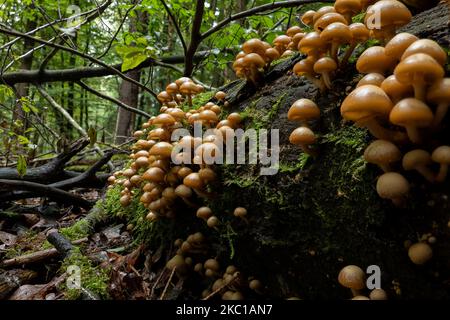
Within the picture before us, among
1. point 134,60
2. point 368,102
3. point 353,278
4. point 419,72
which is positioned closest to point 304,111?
point 368,102

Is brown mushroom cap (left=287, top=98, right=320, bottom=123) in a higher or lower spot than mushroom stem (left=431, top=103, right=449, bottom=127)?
higher

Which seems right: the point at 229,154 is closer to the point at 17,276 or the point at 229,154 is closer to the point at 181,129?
the point at 181,129

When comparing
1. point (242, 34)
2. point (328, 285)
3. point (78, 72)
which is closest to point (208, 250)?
point (328, 285)

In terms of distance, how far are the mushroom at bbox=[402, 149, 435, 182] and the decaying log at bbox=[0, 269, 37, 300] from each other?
2840mm

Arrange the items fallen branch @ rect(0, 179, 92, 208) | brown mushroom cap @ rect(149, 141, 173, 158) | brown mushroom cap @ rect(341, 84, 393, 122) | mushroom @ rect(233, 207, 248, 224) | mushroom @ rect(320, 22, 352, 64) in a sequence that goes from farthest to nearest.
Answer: fallen branch @ rect(0, 179, 92, 208), brown mushroom cap @ rect(149, 141, 173, 158), mushroom @ rect(233, 207, 248, 224), mushroom @ rect(320, 22, 352, 64), brown mushroom cap @ rect(341, 84, 393, 122)

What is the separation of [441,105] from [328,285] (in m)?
1.15

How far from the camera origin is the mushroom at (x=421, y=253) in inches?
59.9

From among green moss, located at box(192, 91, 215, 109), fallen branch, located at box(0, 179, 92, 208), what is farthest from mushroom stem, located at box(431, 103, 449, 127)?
fallen branch, located at box(0, 179, 92, 208)

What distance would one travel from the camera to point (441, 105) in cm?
148

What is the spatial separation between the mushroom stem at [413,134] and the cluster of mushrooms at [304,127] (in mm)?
540

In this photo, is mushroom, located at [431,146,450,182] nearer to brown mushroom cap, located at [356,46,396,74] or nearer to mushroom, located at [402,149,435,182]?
mushroom, located at [402,149,435,182]

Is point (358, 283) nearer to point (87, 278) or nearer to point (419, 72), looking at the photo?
point (419, 72)

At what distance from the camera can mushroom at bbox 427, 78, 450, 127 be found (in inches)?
55.6

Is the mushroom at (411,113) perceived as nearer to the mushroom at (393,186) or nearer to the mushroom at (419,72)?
the mushroom at (419,72)
